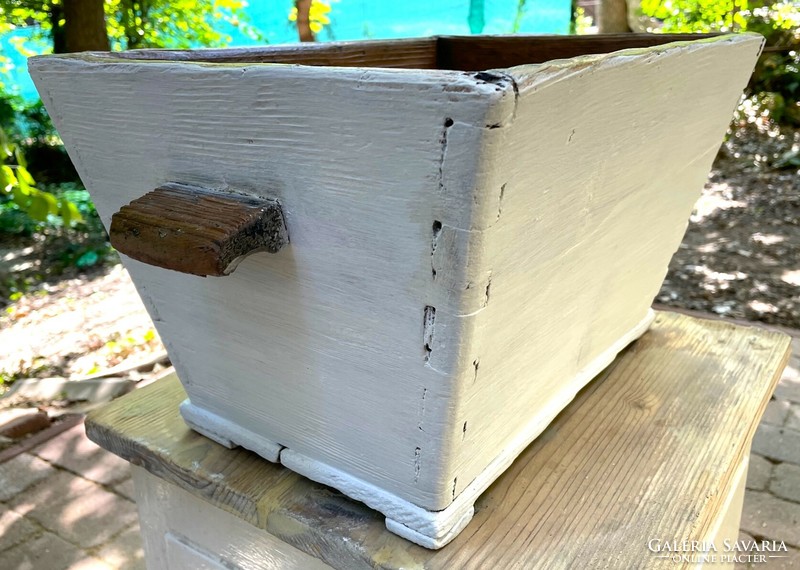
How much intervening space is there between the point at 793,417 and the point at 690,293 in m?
1.19

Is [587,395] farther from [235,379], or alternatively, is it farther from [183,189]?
[183,189]

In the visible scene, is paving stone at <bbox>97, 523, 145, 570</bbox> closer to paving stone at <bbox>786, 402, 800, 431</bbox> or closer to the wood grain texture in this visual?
the wood grain texture

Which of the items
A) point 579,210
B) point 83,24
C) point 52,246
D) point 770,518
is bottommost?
point 52,246

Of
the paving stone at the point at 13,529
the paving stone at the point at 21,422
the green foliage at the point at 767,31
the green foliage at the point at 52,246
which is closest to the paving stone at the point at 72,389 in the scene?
the paving stone at the point at 21,422

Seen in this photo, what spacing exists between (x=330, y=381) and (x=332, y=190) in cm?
24

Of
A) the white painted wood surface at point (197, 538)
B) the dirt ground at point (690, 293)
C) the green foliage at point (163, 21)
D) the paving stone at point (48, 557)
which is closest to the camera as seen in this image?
the white painted wood surface at point (197, 538)

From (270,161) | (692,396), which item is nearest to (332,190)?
(270,161)

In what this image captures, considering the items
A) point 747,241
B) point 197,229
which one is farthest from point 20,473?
point 747,241

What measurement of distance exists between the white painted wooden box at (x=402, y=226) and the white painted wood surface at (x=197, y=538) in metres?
0.11

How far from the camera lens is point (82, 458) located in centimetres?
224

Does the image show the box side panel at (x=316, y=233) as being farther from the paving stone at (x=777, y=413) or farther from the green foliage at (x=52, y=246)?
the green foliage at (x=52, y=246)

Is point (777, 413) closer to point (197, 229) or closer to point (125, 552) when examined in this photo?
point (125, 552)

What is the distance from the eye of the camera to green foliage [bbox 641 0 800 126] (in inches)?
233

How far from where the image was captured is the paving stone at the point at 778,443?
7.07ft
